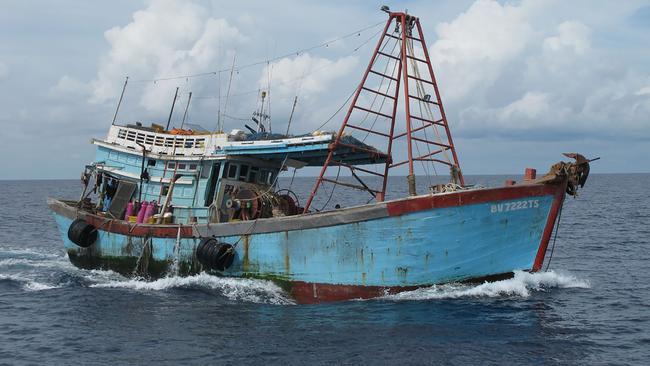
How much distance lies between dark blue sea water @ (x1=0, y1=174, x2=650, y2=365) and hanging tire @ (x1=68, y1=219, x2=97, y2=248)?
1.24m

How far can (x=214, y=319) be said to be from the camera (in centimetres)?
1525

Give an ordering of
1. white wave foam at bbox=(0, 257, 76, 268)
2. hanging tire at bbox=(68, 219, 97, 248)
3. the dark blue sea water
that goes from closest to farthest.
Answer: the dark blue sea water
hanging tire at bbox=(68, 219, 97, 248)
white wave foam at bbox=(0, 257, 76, 268)

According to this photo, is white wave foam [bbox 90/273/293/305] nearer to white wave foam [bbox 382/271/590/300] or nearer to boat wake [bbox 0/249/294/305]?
boat wake [bbox 0/249/294/305]

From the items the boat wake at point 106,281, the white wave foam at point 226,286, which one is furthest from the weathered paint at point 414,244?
the boat wake at point 106,281

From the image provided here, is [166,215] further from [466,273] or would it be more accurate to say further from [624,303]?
[624,303]

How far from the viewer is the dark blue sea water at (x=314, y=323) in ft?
40.5

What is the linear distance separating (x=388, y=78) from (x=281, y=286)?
677cm

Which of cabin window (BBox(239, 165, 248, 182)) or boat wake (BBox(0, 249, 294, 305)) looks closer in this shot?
boat wake (BBox(0, 249, 294, 305))

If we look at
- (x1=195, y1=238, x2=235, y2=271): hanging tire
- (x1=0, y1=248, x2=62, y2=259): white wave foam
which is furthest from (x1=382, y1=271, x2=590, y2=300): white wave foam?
(x1=0, y1=248, x2=62, y2=259): white wave foam

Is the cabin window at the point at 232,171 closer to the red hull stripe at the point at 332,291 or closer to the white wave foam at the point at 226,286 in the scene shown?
the white wave foam at the point at 226,286

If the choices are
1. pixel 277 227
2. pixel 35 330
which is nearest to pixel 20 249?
pixel 35 330

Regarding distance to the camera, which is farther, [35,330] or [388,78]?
[388,78]

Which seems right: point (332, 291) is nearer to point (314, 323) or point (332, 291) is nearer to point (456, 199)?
point (314, 323)

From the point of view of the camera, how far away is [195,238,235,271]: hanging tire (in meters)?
17.6
